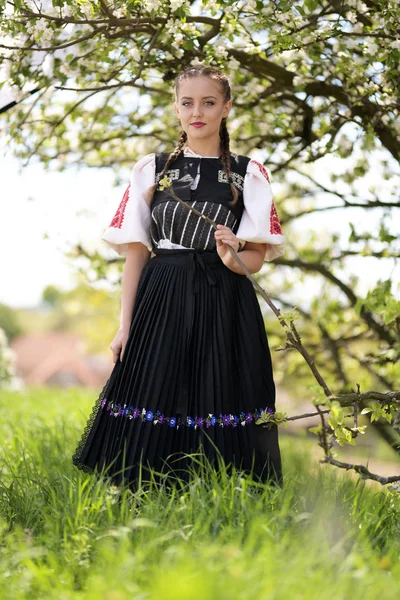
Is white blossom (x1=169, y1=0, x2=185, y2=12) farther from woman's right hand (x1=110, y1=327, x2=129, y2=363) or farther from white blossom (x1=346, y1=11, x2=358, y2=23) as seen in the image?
woman's right hand (x1=110, y1=327, x2=129, y2=363)

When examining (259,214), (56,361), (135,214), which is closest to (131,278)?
(135,214)

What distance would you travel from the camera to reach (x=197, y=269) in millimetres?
2922

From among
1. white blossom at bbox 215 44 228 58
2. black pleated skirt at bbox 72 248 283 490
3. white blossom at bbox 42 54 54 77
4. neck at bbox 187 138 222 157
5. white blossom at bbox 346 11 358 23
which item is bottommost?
black pleated skirt at bbox 72 248 283 490

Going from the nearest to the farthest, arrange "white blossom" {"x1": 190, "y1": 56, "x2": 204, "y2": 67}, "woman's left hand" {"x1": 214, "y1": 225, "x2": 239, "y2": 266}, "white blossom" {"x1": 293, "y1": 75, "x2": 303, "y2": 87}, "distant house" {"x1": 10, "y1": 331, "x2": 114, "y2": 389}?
"woman's left hand" {"x1": 214, "y1": 225, "x2": 239, "y2": 266}, "white blossom" {"x1": 190, "y1": 56, "x2": 204, "y2": 67}, "white blossom" {"x1": 293, "y1": 75, "x2": 303, "y2": 87}, "distant house" {"x1": 10, "y1": 331, "x2": 114, "y2": 389}

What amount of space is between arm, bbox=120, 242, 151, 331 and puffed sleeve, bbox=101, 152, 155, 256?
0.04 m

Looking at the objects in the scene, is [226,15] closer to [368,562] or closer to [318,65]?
[318,65]

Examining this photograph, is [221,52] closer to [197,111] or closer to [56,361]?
[197,111]

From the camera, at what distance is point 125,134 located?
15.4 feet

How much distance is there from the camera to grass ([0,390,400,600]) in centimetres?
188

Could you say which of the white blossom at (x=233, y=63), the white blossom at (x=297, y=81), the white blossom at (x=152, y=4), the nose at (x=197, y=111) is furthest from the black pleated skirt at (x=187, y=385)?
the white blossom at (x=297, y=81)

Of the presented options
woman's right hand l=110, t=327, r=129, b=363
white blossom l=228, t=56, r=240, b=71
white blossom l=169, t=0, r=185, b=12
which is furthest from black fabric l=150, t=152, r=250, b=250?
white blossom l=228, t=56, r=240, b=71

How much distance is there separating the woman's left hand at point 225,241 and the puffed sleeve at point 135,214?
13.8 inches

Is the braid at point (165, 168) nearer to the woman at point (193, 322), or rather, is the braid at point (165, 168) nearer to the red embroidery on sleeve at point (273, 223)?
the woman at point (193, 322)

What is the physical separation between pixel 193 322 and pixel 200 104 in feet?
2.62
